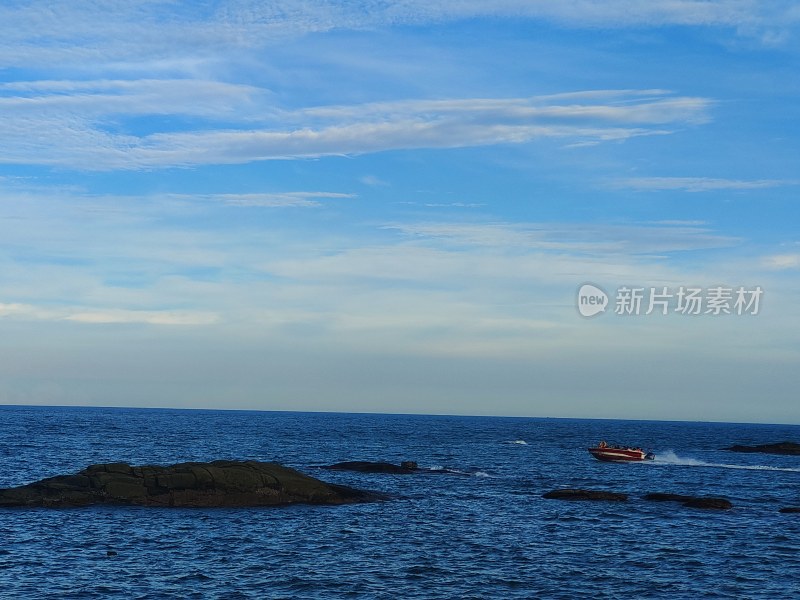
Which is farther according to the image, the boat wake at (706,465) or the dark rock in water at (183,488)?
the boat wake at (706,465)

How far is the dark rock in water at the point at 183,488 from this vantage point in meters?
56.0

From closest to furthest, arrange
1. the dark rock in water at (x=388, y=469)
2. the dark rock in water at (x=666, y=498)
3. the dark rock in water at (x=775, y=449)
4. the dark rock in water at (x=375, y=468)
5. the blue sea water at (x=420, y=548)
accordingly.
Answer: the blue sea water at (x=420, y=548)
the dark rock in water at (x=666, y=498)
the dark rock in water at (x=388, y=469)
the dark rock in water at (x=375, y=468)
the dark rock in water at (x=775, y=449)

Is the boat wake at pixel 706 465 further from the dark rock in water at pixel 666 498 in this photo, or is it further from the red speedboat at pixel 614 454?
the dark rock in water at pixel 666 498

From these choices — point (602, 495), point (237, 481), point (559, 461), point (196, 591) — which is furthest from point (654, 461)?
point (196, 591)

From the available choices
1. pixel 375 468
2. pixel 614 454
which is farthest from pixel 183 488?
pixel 614 454

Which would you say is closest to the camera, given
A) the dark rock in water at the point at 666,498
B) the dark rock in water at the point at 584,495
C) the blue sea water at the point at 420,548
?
the blue sea water at the point at 420,548

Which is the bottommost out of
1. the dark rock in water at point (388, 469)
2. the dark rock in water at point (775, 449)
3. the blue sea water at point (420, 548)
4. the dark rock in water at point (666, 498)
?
the blue sea water at point (420, 548)

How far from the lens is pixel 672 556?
145 feet

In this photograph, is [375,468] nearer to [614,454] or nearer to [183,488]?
[183,488]

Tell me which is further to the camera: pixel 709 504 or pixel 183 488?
pixel 709 504

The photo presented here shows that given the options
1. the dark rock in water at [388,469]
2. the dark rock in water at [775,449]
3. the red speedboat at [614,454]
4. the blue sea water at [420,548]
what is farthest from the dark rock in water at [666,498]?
the dark rock in water at [775,449]

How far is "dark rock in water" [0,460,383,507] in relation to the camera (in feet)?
184

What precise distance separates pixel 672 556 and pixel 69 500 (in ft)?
124

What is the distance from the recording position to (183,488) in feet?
190
